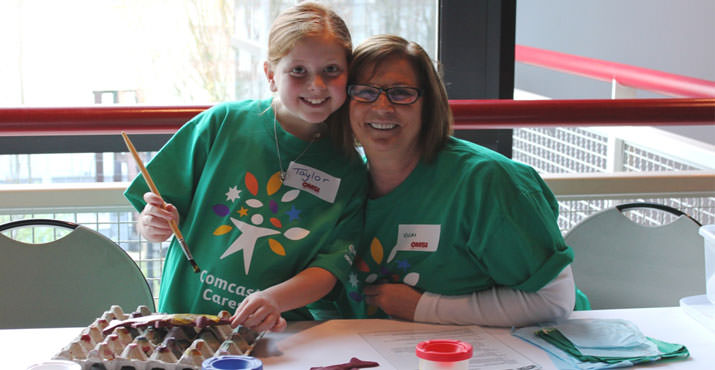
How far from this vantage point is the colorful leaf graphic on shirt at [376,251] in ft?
5.64

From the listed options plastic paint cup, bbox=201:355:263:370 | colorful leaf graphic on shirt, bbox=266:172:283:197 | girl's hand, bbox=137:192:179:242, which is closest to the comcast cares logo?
colorful leaf graphic on shirt, bbox=266:172:283:197

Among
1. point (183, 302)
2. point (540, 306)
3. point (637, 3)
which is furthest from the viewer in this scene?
point (637, 3)

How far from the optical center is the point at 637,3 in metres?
7.86

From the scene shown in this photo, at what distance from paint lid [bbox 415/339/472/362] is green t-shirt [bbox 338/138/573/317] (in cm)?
45

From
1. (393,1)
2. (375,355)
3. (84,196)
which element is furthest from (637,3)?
(375,355)

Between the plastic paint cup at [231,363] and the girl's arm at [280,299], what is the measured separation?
0.22 metres

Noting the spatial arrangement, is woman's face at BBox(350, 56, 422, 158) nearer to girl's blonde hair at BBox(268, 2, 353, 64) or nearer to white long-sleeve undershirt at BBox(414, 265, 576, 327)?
girl's blonde hair at BBox(268, 2, 353, 64)

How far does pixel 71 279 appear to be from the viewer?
6.82 ft

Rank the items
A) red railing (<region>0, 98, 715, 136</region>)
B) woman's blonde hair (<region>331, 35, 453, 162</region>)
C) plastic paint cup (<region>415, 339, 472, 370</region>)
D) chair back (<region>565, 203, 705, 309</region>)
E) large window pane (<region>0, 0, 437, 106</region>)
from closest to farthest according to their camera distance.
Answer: plastic paint cup (<region>415, 339, 472, 370</region>) < woman's blonde hair (<region>331, 35, 453, 162</region>) < chair back (<region>565, 203, 705, 309</region>) < red railing (<region>0, 98, 715, 136</region>) < large window pane (<region>0, 0, 437, 106</region>)

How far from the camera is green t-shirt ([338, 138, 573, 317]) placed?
5.28ft

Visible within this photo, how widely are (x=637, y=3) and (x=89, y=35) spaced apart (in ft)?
20.0

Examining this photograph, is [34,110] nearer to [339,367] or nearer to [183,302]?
[183,302]

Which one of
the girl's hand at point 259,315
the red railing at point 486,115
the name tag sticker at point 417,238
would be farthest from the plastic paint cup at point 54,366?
the red railing at point 486,115

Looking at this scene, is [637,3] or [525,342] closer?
[525,342]
